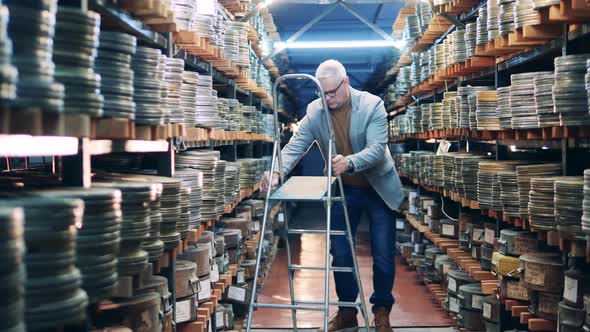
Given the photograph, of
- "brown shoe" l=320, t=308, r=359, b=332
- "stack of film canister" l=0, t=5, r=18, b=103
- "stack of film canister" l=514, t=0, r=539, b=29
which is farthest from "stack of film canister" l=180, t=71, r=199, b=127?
"stack of film canister" l=0, t=5, r=18, b=103

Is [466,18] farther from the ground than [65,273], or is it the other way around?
[466,18]

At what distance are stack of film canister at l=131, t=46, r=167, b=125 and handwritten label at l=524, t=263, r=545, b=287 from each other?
3.20 meters

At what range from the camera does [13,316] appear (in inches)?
88.4

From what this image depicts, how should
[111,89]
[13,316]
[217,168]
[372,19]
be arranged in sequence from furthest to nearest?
[372,19] → [217,168] → [111,89] → [13,316]

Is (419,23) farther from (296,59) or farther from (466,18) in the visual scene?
(296,59)

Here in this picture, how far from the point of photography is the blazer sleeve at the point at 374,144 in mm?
5875

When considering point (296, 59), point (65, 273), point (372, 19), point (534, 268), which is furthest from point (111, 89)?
point (296, 59)

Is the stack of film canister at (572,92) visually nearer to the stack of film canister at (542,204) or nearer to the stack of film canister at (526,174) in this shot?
the stack of film canister at (542,204)

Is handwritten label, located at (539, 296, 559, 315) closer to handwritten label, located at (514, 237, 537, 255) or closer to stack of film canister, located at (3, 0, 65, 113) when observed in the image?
handwritten label, located at (514, 237, 537, 255)

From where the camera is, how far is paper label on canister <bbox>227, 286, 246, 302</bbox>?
789 cm

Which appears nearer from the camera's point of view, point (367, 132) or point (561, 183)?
point (561, 183)

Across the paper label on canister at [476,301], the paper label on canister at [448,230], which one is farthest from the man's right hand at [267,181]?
the paper label on canister at [448,230]

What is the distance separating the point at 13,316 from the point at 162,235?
235 cm

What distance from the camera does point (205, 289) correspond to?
240 inches
